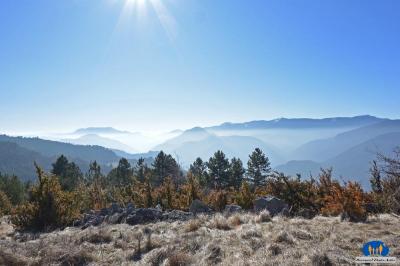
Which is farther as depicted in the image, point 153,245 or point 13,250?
point 153,245

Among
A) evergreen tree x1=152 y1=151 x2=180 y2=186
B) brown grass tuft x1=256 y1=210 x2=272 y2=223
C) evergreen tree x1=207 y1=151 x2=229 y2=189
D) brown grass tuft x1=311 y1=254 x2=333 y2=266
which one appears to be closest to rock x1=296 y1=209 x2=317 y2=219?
brown grass tuft x1=256 y1=210 x2=272 y2=223

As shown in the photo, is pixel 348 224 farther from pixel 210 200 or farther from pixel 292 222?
pixel 210 200

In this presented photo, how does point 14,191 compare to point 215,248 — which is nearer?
point 215,248

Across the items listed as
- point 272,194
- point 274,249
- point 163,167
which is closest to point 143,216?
point 274,249

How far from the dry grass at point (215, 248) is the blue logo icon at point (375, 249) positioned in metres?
0.22

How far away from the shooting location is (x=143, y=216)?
55.0 ft

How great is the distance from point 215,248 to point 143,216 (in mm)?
8605

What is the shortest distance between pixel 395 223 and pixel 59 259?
1073cm

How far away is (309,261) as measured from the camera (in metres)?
7.21

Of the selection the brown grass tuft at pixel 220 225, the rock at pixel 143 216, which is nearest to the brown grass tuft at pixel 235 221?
the brown grass tuft at pixel 220 225

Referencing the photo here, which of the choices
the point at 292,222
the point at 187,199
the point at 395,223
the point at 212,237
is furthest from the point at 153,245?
the point at 187,199

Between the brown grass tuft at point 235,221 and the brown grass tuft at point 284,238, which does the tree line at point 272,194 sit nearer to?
the brown grass tuft at point 284,238

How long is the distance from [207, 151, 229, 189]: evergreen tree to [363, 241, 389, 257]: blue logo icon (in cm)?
5297

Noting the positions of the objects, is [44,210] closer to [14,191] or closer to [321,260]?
[321,260]
